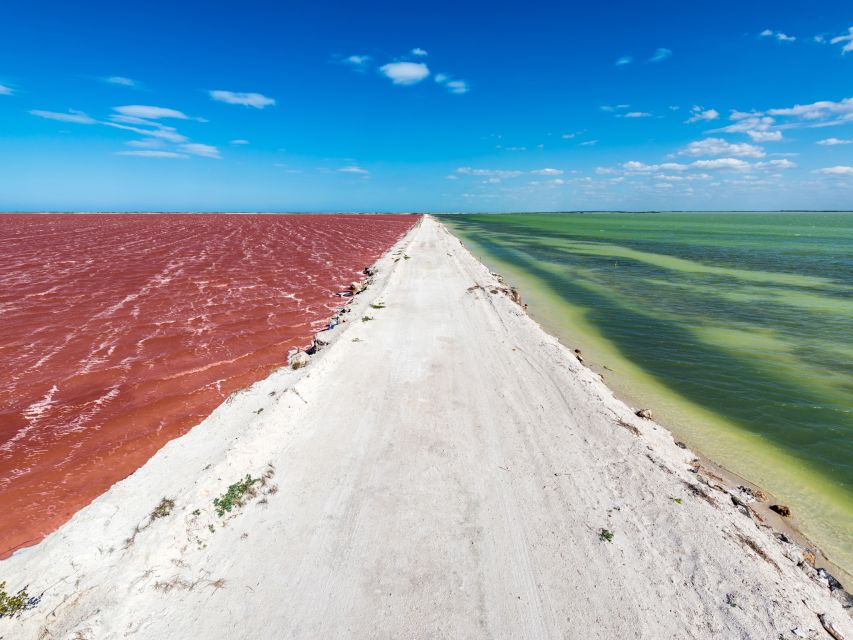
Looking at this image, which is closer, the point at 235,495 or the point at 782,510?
the point at 235,495

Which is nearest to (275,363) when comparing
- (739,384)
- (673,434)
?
(673,434)

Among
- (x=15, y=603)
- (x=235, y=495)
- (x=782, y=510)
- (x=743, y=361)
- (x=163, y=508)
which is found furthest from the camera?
(x=743, y=361)

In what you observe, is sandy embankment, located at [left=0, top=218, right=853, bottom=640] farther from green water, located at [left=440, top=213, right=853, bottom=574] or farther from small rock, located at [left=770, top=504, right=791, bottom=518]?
green water, located at [left=440, top=213, right=853, bottom=574]

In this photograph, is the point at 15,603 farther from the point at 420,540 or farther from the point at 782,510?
the point at 782,510

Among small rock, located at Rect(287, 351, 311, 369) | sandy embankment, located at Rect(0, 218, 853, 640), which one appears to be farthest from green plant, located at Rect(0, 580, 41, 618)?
small rock, located at Rect(287, 351, 311, 369)

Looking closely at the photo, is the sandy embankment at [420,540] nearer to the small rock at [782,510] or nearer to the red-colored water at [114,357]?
the small rock at [782,510]

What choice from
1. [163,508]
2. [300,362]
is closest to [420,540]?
[163,508]

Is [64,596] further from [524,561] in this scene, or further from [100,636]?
[524,561]
